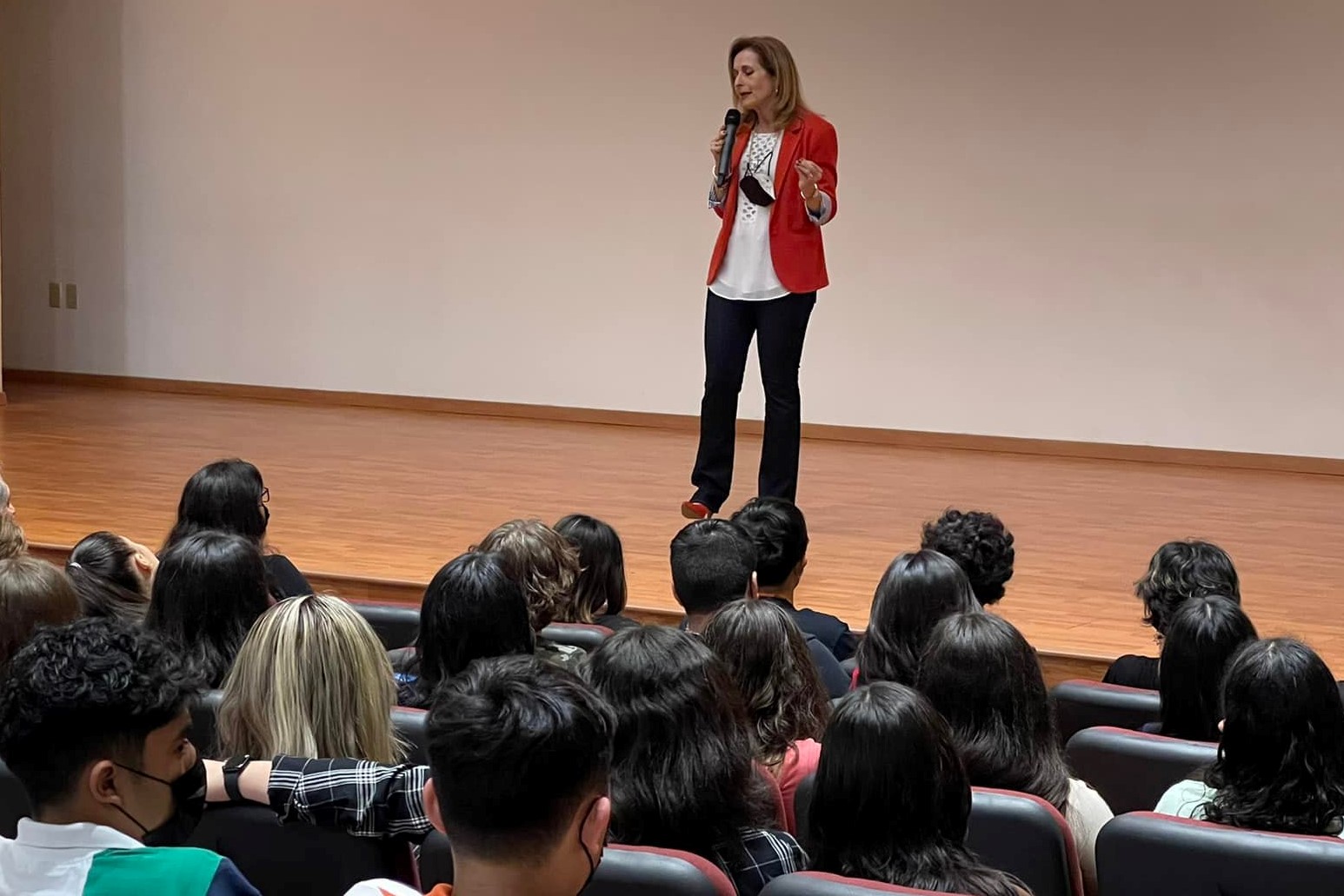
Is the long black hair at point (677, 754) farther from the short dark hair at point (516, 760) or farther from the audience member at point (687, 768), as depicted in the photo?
the short dark hair at point (516, 760)

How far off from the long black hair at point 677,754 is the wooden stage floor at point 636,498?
75.0 inches

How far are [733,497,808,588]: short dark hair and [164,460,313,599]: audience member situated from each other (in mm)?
911

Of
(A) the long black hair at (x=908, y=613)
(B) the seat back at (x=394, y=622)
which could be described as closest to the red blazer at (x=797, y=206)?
(B) the seat back at (x=394, y=622)

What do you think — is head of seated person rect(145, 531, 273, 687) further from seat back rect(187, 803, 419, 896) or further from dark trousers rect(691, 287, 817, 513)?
dark trousers rect(691, 287, 817, 513)

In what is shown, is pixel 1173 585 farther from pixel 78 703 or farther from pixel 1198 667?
pixel 78 703

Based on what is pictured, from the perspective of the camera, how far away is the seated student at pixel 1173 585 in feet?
9.21

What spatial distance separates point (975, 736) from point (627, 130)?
5597 mm

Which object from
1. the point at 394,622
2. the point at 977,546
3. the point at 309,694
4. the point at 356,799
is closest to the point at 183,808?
the point at 356,799

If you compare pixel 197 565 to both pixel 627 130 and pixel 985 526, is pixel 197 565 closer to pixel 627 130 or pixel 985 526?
pixel 985 526

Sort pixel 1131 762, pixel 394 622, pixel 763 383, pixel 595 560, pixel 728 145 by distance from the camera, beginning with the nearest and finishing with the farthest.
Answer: pixel 1131 762 → pixel 394 622 → pixel 595 560 → pixel 728 145 → pixel 763 383

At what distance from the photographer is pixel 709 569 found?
9.02 ft

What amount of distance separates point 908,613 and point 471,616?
72 cm

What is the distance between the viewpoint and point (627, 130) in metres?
7.25

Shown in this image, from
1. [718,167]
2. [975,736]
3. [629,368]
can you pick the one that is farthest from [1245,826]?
[629,368]
